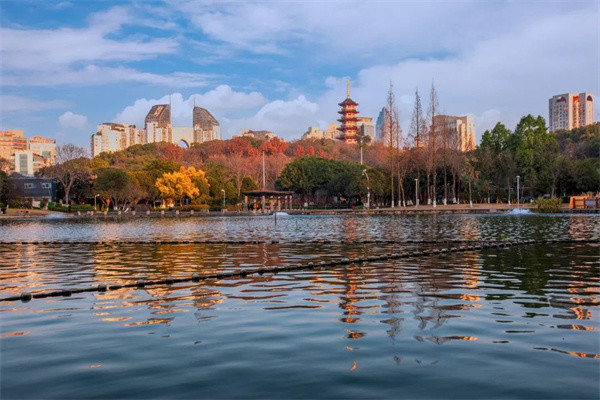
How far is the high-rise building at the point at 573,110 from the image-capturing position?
7318 inches

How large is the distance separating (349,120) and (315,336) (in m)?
158

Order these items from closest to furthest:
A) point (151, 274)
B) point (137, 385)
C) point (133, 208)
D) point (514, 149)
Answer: point (137, 385)
point (151, 274)
point (514, 149)
point (133, 208)

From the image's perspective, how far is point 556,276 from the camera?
13.2 m

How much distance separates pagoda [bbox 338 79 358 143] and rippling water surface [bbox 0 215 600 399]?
149 meters

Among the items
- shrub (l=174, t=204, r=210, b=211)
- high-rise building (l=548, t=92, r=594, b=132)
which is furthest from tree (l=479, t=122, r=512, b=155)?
high-rise building (l=548, t=92, r=594, b=132)

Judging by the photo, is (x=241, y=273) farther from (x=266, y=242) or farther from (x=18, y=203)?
(x=18, y=203)

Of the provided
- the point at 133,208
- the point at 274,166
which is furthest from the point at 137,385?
the point at 274,166

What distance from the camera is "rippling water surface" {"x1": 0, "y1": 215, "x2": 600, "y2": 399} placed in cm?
588

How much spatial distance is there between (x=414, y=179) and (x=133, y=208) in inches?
1563

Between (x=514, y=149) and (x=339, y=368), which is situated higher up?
(x=514, y=149)

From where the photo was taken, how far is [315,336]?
7.82m

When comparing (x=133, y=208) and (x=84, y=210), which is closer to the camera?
(x=84, y=210)

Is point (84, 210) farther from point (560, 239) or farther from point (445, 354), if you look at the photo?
point (445, 354)

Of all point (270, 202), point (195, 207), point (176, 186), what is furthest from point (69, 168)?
point (270, 202)
